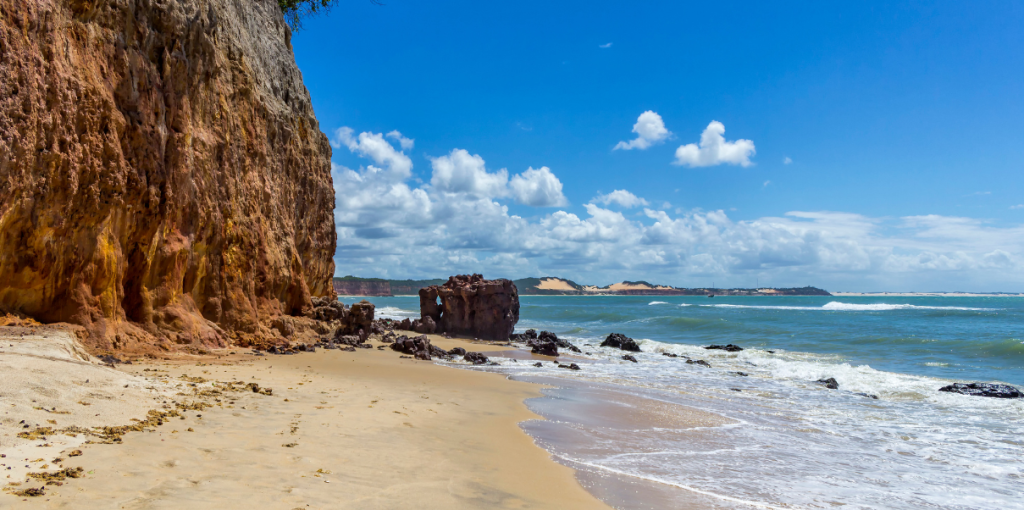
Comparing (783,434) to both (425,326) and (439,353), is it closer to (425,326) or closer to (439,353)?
(439,353)

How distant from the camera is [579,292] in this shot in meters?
195

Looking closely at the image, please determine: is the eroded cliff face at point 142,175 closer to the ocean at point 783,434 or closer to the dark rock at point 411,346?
the dark rock at point 411,346

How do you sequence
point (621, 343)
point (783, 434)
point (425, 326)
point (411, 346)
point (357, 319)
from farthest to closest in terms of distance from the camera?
point (425, 326) → point (621, 343) → point (357, 319) → point (411, 346) → point (783, 434)

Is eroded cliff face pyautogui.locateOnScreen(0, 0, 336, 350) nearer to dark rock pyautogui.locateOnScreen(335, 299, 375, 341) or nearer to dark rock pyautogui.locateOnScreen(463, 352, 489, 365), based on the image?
dark rock pyautogui.locateOnScreen(335, 299, 375, 341)

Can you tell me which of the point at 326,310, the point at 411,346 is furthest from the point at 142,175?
the point at 411,346

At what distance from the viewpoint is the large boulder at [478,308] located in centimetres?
2866

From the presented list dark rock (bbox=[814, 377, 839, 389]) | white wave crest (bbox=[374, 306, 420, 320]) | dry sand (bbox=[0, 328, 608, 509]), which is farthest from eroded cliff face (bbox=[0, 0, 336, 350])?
white wave crest (bbox=[374, 306, 420, 320])

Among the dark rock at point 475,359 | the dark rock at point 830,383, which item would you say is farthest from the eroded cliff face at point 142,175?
the dark rock at point 830,383

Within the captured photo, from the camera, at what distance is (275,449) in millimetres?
5488

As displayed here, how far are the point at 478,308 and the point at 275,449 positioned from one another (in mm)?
23393

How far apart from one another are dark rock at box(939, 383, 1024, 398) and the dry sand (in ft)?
37.3

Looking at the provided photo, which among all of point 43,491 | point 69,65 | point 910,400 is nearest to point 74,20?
point 69,65

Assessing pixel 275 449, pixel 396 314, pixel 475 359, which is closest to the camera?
pixel 275 449

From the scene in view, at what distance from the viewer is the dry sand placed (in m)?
4.09
